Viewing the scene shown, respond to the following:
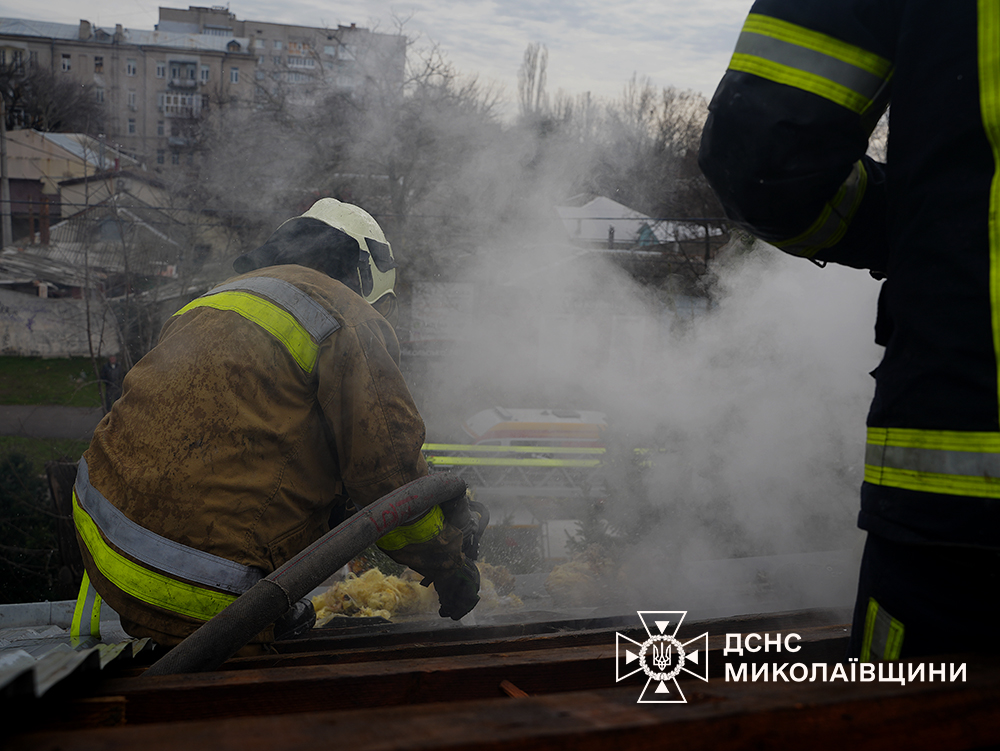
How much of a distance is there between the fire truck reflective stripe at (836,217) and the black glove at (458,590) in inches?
56.2

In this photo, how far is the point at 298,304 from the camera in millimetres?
1954

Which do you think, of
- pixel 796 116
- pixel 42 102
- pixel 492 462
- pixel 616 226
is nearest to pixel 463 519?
pixel 796 116

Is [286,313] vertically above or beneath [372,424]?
above

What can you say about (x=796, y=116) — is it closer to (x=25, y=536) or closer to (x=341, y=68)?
(x=25, y=536)

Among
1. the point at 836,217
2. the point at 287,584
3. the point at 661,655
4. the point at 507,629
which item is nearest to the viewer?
the point at 836,217

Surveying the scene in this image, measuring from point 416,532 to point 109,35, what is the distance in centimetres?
6017

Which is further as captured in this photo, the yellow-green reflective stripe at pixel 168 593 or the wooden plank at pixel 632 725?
the yellow-green reflective stripe at pixel 168 593

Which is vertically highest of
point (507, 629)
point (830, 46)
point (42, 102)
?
point (42, 102)

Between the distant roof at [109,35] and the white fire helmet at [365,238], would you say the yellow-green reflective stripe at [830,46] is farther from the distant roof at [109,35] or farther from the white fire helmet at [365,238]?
the distant roof at [109,35]

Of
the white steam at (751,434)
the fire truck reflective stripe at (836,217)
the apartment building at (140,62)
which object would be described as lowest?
the white steam at (751,434)

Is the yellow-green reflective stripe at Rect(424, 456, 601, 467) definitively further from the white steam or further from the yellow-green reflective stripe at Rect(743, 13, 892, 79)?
the yellow-green reflective stripe at Rect(743, 13, 892, 79)

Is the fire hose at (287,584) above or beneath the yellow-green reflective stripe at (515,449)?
above

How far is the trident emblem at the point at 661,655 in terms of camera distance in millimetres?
1404

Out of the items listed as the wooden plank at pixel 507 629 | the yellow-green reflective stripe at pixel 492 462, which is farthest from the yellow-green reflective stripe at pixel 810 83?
the yellow-green reflective stripe at pixel 492 462
